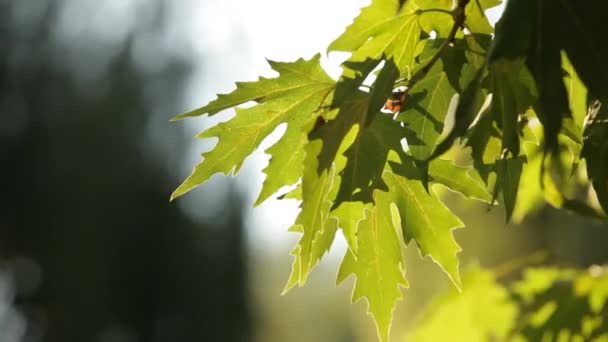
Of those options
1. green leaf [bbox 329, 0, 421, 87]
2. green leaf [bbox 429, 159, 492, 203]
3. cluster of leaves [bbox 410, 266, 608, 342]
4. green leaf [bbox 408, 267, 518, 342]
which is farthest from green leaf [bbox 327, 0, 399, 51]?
green leaf [bbox 408, 267, 518, 342]

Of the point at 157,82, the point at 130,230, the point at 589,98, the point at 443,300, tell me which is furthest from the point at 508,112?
the point at 157,82

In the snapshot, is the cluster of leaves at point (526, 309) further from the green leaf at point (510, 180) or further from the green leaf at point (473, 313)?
the green leaf at point (510, 180)

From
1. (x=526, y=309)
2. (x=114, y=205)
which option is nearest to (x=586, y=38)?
(x=526, y=309)

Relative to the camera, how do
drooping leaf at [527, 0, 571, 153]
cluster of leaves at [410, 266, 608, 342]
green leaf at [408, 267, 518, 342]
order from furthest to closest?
green leaf at [408, 267, 518, 342] < cluster of leaves at [410, 266, 608, 342] < drooping leaf at [527, 0, 571, 153]

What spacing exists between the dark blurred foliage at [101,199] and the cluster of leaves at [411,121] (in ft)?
21.5

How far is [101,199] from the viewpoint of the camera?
7160 mm

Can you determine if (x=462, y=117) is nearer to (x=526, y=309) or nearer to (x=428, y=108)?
(x=428, y=108)

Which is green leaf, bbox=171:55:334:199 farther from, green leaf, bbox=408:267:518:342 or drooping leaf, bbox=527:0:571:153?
green leaf, bbox=408:267:518:342

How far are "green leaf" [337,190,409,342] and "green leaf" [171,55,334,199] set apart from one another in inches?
2.7

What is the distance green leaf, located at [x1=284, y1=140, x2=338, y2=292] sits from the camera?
50 centimetres

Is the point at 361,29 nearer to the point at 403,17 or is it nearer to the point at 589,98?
the point at 403,17

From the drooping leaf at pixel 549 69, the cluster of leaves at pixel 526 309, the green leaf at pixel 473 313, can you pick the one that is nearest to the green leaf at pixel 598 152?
the drooping leaf at pixel 549 69

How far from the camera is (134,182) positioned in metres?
7.38

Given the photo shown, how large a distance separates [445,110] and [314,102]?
90 mm
